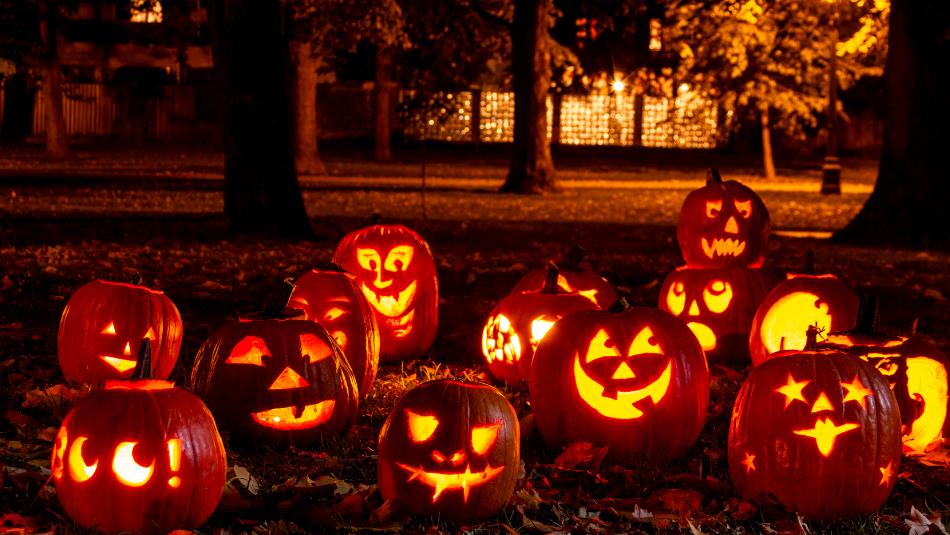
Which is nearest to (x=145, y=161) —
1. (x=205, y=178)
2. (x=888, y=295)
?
(x=205, y=178)

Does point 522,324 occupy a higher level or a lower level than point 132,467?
higher

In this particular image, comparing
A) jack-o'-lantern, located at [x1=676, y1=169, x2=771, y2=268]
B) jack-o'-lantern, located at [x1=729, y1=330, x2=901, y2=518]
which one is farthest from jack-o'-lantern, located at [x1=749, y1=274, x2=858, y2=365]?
jack-o'-lantern, located at [x1=729, y1=330, x2=901, y2=518]

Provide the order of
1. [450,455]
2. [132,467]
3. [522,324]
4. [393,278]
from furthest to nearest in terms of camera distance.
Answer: [393,278]
[522,324]
[450,455]
[132,467]

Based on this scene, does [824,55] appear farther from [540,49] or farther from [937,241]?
[937,241]

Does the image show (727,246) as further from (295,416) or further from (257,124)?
(257,124)

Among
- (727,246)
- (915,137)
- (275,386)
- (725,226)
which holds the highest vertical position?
(915,137)

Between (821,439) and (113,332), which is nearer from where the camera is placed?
(821,439)

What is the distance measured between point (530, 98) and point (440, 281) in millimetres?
15062

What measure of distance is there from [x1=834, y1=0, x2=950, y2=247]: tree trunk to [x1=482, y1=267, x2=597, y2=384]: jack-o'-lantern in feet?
31.4

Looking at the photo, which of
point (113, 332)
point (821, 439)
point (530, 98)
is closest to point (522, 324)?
Answer: point (113, 332)

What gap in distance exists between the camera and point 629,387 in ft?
17.6

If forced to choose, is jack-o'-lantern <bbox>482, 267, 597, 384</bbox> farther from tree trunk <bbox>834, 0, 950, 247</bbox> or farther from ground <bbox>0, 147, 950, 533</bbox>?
tree trunk <bbox>834, 0, 950, 247</bbox>

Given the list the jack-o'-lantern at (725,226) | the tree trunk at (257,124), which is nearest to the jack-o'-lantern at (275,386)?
the jack-o'-lantern at (725,226)

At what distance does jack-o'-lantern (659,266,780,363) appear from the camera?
7613mm
